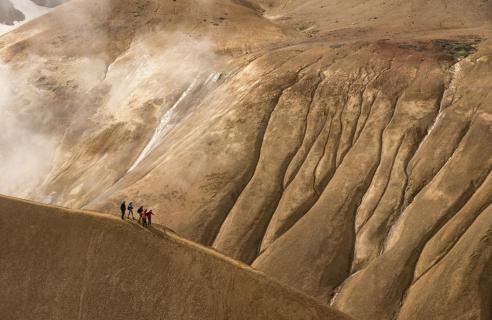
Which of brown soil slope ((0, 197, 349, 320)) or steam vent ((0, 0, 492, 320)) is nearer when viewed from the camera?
brown soil slope ((0, 197, 349, 320))

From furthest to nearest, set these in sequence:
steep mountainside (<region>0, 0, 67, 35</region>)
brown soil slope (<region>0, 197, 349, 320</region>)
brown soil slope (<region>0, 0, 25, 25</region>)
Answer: brown soil slope (<region>0, 0, 25, 25</region>) < steep mountainside (<region>0, 0, 67, 35</region>) < brown soil slope (<region>0, 197, 349, 320</region>)

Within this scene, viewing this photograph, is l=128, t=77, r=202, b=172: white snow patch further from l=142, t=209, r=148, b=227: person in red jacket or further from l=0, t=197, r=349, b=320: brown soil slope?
l=0, t=197, r=349, b=320: brown soil slope

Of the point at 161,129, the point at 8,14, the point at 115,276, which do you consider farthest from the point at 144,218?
the point at 8,14

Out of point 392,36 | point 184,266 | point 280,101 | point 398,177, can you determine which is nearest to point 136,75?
point 280,101

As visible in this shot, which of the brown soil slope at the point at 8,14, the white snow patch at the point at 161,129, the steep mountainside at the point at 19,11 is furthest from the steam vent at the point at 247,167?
the brown soil slope at the point at 8,14

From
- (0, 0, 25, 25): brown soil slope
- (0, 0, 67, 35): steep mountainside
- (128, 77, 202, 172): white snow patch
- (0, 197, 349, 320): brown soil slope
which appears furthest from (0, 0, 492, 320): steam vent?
(0, 0, 25, 25): brown soil slope

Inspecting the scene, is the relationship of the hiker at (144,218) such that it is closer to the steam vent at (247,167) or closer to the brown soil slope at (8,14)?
the steam vent at (247,167)
